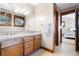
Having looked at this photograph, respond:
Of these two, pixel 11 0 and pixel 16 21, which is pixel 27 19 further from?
pixel 11 0

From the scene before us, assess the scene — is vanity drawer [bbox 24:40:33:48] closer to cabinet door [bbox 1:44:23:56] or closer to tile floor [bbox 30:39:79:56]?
cabinet door [bbox 1:44:23:56]

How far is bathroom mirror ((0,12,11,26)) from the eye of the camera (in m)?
1.60

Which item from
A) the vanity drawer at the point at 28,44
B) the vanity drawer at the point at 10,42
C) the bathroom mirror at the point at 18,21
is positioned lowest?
the vanity drawer at the point at 28,44

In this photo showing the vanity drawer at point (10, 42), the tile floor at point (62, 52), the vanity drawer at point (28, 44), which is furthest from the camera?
the vanity drawer at point (28, 44)

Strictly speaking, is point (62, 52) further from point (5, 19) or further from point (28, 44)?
point (5, 19)

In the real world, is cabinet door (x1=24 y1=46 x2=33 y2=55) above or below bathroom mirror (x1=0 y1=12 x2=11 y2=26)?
below

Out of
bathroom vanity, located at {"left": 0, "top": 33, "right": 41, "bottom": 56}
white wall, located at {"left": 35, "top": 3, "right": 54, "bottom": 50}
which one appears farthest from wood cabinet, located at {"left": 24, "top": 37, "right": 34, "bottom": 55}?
white wall, located at {"left": 35, "top": 3, "right": 54, "bottom": 50}

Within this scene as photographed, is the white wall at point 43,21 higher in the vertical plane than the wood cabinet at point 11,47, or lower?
higher

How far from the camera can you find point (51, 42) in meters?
2.70

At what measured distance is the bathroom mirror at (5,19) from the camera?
5.26 feet

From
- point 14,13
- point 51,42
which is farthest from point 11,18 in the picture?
point 51,42

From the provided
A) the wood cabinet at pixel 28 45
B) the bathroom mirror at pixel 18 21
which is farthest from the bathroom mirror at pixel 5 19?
the wood cabinet at pixel 28 45

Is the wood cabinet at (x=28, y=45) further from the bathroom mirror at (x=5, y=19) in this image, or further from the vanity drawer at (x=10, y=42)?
the bathroom mirror at (x=5, y=19)

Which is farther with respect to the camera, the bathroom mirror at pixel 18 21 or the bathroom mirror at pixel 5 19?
the bathroom mirror at pixel 18 21
